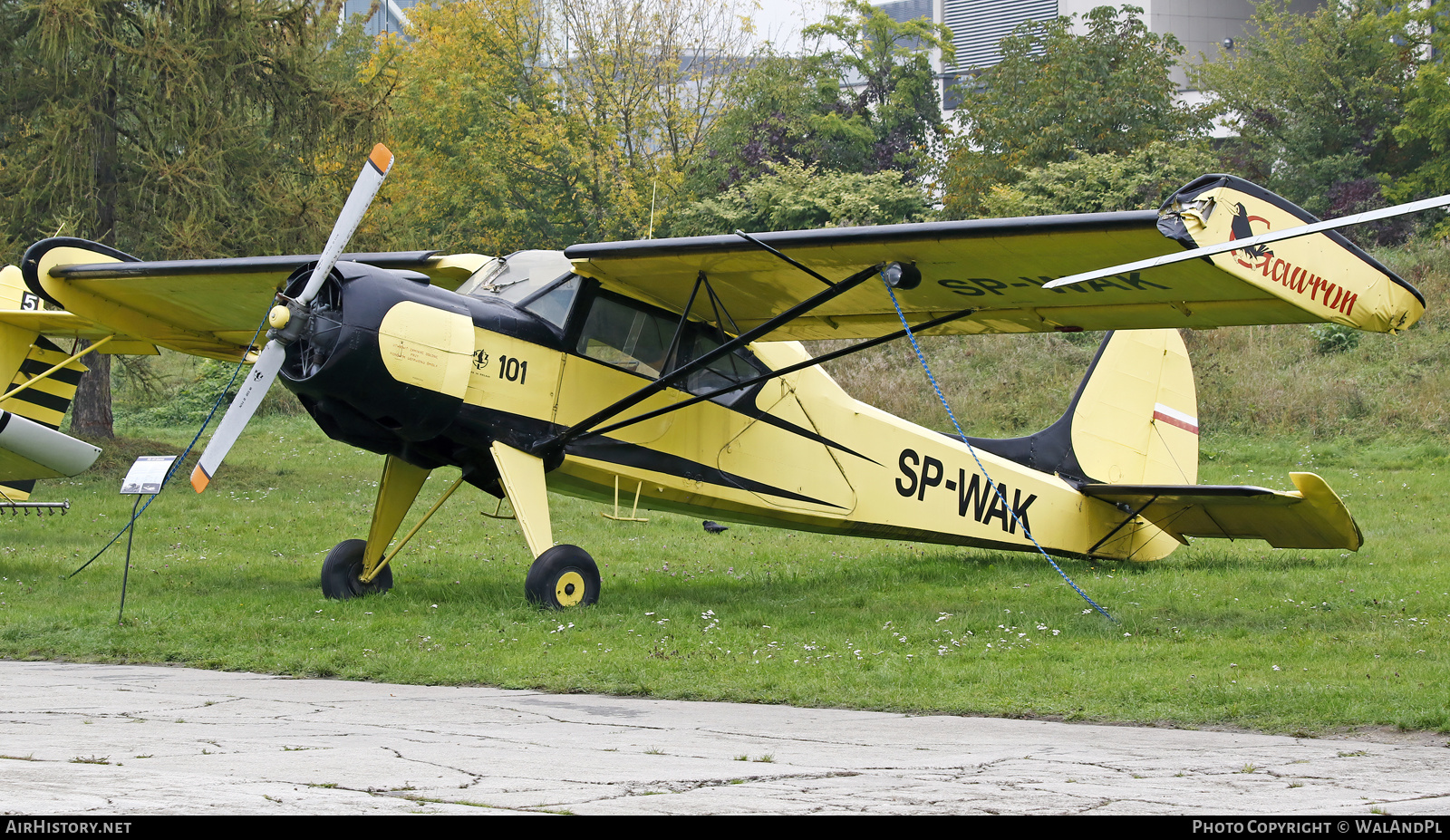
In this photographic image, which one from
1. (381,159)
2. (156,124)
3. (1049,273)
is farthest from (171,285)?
(156,124)

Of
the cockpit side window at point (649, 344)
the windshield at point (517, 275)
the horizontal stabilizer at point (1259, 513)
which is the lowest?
the horizontal stabilizer at point (1259, 513)

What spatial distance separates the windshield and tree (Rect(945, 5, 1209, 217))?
2290 cm

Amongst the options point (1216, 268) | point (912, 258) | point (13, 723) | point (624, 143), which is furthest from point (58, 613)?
point (624, 143)

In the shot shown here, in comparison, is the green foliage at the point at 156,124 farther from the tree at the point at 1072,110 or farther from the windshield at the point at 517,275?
the tree at the point at 1072,110

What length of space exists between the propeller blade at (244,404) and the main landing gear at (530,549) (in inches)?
66.4

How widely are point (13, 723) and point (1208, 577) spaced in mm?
10255

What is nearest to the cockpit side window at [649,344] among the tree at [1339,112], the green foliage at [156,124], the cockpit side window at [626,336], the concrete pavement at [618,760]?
the cockpit side window at [626,336]

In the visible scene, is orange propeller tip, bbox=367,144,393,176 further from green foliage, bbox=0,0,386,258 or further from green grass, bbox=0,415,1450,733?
green foliage, bbox=0,0,386,258

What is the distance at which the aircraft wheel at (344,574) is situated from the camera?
11398 mm

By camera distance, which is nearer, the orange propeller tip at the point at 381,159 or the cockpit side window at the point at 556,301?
the orange propeller tip at the point at 381,159

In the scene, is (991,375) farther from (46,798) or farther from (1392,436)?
(46,798)

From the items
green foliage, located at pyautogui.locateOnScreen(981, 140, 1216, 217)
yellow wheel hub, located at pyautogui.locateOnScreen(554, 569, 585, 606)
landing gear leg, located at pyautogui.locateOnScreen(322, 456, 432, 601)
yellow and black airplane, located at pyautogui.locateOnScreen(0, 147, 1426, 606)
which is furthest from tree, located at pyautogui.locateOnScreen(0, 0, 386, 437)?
green foliage, located at pyautogui.locateOnScreen(981, 140, 1216, 217)

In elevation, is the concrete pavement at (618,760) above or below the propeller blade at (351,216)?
below

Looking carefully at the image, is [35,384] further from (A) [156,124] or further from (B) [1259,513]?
(B) [1259,513]
